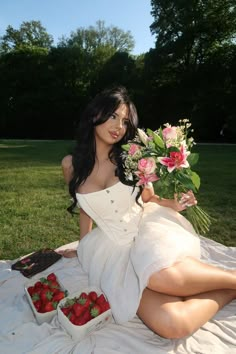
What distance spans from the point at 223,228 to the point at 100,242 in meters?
3.26

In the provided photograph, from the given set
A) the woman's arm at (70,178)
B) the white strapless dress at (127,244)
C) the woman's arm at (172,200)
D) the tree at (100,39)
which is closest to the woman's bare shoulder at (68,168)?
the woman's arm at (70,178)

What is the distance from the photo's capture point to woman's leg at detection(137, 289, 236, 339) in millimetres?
2750

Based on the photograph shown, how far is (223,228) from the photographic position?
611cm

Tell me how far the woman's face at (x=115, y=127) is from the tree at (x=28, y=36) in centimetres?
4888

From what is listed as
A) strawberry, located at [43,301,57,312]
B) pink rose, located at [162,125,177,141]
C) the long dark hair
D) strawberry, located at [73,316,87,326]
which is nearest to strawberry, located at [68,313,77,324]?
strawberry, located at [73,316,87,326]

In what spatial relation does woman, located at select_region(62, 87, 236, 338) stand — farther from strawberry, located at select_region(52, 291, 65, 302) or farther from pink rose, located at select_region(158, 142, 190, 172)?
pink rose, located at select_region(158, 142, 190, 172)

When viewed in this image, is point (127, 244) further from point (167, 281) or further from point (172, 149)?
point (172, 149)

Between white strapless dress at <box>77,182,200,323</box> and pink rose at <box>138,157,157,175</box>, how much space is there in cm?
37

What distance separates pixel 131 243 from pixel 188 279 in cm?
73

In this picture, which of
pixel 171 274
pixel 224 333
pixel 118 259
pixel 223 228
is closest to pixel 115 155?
pixel 118 259

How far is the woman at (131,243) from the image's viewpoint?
2.86m

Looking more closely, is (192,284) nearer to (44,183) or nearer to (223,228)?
(223,228)

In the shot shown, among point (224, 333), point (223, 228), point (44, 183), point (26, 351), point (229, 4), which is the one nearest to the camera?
point (26, 351)

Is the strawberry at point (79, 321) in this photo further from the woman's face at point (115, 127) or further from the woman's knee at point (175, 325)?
the woman's face at point (115, 127)
